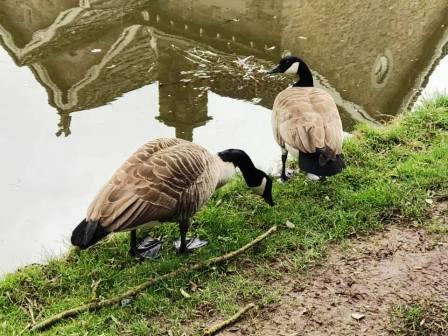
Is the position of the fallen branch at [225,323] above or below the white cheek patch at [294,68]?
below

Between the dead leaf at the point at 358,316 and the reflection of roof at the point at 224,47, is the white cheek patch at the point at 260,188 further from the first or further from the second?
the reflection of roof at the point at 224,47

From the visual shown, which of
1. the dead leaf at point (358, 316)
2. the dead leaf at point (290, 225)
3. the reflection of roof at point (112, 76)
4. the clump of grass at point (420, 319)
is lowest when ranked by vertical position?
the reflection of roof at point (112, 76)

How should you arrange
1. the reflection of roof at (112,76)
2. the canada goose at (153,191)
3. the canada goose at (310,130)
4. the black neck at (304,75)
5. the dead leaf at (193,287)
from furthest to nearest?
the reflection of roof at (112,76), the black neck at (304,75), the canada goose at (310,130), the dead leaf at (193,287), the canada goose at (153,191)

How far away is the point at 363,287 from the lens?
497 centimetres

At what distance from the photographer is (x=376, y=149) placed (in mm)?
7234

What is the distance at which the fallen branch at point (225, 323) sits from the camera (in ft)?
14.8

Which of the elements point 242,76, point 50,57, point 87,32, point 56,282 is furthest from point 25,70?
point 56,282

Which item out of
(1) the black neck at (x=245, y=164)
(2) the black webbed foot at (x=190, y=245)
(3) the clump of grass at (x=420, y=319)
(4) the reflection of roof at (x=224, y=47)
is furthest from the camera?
(4) the reflection of roof at (x=224, y=47)

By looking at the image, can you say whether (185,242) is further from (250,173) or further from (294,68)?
(294,68)


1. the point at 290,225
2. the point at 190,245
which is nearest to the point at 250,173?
the point at 290,225

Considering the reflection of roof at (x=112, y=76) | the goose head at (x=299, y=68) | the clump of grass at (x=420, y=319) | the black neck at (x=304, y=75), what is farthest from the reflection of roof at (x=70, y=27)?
the clump of grass at (x=420, y=319)

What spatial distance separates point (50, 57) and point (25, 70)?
0.81 m

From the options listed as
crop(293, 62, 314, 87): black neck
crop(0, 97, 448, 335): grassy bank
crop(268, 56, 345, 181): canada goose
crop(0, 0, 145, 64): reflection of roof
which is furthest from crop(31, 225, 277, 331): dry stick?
crop(0, 0, 145, 64): reflection of roof

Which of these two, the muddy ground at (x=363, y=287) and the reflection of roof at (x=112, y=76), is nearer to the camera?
the muddy ground at (x=363, y=287)
